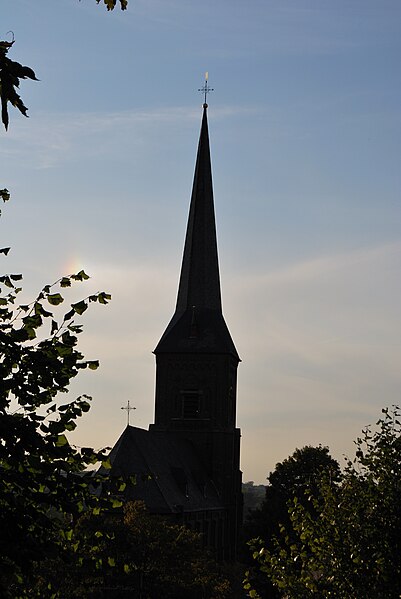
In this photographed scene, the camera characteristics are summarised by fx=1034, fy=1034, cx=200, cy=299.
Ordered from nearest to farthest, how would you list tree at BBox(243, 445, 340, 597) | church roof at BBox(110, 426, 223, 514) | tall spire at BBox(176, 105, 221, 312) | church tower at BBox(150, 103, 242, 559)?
church roof at BBox(110, 426, 223, 514)
tree at BBox(243, 445, 340, 597)
church tower at BBox(150, 103, 242, 559)
tall spire at BBox(176, 105, 221, 312)

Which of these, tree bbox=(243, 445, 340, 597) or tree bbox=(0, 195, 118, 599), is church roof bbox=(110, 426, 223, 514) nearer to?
tree bbox=(243, 445, 340, 597)

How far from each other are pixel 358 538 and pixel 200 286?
5769 cm

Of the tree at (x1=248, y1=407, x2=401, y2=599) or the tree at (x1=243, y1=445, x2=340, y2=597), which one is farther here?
the tree at (x1=243, y1=445, x2=340, y2=597)

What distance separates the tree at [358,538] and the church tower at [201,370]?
5353cm

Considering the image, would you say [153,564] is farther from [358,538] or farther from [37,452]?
[37,452]

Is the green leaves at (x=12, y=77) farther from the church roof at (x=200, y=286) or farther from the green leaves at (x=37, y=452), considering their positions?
the church roof at (x=200, y=286)

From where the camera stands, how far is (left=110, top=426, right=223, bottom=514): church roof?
60125 mm

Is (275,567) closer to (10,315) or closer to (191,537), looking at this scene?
(10,315)

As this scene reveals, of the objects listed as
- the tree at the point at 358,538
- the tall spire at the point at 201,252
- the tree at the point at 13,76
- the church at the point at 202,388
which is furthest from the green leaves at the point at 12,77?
the tall spire at the point at 201,252

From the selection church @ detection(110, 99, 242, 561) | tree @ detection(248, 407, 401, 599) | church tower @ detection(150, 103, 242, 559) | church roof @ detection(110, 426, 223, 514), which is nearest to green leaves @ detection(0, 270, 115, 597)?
tree @ detection(248, 407, 401, 599)

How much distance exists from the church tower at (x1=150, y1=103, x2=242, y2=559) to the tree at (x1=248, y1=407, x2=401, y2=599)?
53.5 metres

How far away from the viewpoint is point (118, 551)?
40906 millimetres

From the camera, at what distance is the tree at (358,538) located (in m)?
17.5

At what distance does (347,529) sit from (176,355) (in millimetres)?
55368
